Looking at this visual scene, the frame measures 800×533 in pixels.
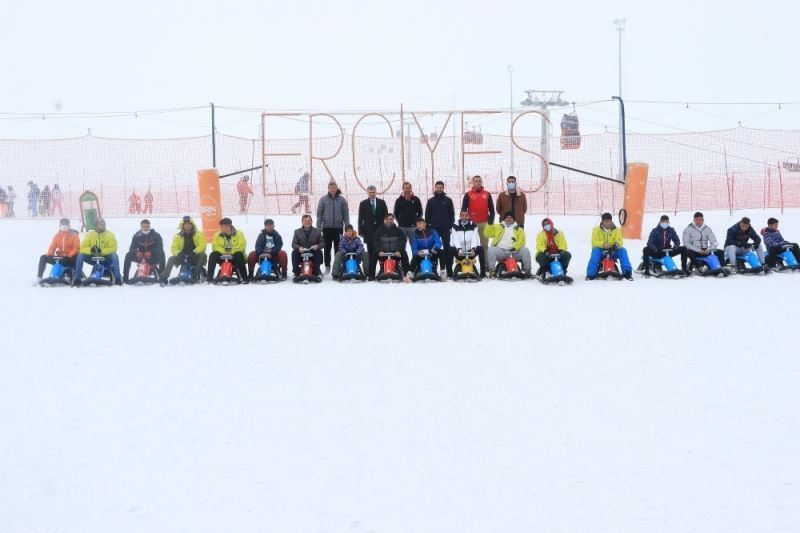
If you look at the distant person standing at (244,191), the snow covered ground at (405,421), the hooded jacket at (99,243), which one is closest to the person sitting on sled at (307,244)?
the hooded jacket at (99,243)

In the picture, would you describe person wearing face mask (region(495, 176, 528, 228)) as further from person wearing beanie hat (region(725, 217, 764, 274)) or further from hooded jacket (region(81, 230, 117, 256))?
hooded jacket (region(81, 230, 117, 256))

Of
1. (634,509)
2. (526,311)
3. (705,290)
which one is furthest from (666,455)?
(705,290)

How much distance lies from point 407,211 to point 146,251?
13.8 ft

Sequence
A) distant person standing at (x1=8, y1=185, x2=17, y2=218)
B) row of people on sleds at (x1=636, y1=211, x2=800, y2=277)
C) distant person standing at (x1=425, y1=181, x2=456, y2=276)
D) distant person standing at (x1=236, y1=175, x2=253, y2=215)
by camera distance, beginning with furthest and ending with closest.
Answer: distant person standing at (x1=8, y1=185, x2=17, y2=218)
distant person standing at (x1=236, y1=175, x2=253, y2=215)
distant person standing at (x1=425, y1=181, x2=456, y2=276)
row of people on sleds at (x1=636, y1=211, x2=800, y2=277)

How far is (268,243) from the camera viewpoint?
46.1 ft

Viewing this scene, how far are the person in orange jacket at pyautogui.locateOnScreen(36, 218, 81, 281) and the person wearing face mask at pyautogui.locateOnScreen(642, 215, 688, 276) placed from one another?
9.00 meters

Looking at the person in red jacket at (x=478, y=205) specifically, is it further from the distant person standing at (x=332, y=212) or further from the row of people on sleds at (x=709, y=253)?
the row of people on sleds at (x=709, y=253)

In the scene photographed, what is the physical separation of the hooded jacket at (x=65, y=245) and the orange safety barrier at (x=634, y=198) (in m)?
11.4

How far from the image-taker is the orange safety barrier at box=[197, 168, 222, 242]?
1888 centimetres

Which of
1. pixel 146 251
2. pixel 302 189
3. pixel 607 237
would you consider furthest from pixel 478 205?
pixel 302 189

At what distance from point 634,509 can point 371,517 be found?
3.89 feet

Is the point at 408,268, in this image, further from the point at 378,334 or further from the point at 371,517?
the point at 371,517

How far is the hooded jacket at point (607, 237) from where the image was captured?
527 inches

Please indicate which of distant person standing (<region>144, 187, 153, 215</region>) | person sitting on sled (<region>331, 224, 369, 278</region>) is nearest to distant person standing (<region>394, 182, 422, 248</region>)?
person sitting on sled (<region>331, 224, 369, 278</region>)
